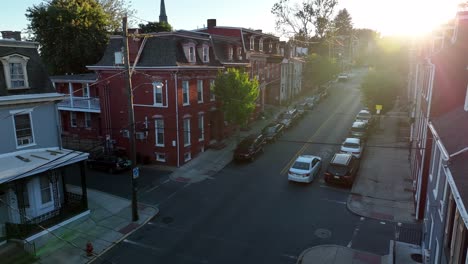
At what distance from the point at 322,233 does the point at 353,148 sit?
12.0 m

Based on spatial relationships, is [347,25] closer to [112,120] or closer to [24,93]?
[112,120]

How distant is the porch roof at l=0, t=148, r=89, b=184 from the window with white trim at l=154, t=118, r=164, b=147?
928 centimetres

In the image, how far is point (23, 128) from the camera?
17.6 meters

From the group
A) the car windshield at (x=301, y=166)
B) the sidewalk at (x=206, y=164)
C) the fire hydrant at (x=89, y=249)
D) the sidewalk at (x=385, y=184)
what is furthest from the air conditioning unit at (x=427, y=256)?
the sidewalk at (x=206, y=164)

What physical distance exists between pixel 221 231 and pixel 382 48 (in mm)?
54099

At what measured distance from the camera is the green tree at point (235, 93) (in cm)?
2972

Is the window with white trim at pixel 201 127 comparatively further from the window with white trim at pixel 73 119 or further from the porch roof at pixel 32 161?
the window with white trim at pixel 73 119

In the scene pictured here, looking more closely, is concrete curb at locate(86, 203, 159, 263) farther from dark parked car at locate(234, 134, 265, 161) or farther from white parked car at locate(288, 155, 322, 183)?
dark parked car at locate(234, 134, 265, 161)

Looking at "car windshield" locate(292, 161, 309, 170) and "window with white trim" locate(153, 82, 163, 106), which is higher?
"window with white trim" locate(153, 82, 163, 106)

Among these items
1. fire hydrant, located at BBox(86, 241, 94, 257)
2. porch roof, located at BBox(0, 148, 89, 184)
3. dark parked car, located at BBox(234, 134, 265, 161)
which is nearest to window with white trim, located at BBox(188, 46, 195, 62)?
dark parked car, located at BBox(234, 134, 265, 161)

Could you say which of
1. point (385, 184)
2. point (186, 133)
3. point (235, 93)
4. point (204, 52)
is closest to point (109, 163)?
point (186, 133)

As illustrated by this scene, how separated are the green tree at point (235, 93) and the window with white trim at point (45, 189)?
51.8ft

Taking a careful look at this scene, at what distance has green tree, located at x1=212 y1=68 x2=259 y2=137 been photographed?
2972cm

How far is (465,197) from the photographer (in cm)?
673
